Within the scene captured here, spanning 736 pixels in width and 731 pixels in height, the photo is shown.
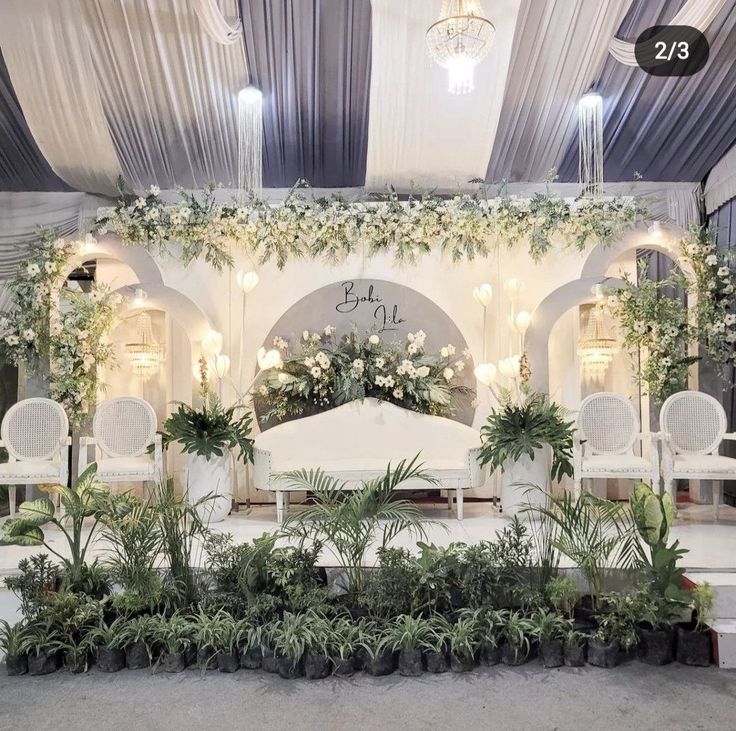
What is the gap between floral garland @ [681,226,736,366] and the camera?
6.49 metres

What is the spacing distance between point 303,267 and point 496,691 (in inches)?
193

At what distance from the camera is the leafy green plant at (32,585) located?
3902mm

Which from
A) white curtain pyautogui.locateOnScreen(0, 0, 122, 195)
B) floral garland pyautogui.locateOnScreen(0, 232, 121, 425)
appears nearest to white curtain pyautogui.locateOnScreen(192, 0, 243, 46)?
white curtain pyautogui.locateOnScreen(0, 0, 122, 195)

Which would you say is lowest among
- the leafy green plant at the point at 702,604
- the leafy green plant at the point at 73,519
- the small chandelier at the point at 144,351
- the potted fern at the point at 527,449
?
the leafy green plant at the point at 702,604

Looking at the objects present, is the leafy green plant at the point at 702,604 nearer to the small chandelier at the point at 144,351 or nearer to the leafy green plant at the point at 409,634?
the leafy green plant at the point at 409,634

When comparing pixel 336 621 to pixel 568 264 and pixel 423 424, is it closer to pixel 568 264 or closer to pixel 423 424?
pixel 423 424

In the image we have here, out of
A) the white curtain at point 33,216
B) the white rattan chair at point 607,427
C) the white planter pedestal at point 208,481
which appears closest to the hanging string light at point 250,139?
the white curtain at point 33,216

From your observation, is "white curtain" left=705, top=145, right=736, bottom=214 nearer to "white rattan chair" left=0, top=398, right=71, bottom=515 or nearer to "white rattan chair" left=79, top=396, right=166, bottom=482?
"white rattan chair" left=79, top=396, right=166, bottom=482

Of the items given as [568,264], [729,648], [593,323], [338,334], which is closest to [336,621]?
[729,648]

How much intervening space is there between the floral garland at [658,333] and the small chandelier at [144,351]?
489 cm

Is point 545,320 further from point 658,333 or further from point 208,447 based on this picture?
point 208,447

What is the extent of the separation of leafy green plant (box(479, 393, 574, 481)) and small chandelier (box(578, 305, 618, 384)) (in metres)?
2.09

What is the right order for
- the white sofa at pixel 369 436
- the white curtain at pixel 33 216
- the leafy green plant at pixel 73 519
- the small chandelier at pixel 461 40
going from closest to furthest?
1. the leafy green plant at pixel 73 519
2. the small chandelier at pixel 461 40
3. the white sofa at pixel 369 436
4. the white curtain at pixel 33 216

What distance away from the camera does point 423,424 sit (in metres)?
7.00
